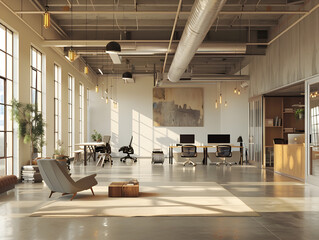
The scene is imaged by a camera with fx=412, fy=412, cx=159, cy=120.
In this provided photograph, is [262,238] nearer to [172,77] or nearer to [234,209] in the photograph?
[234,209]

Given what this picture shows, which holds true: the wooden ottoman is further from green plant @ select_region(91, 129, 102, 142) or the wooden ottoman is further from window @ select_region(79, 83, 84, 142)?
green plant @ select_region(91, 129, 102, 142)

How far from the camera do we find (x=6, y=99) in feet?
34.0

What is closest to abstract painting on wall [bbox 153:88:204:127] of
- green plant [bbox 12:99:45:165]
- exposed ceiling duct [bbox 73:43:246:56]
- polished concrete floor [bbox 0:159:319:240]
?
exposed ceiling duct [bbox 73:43:246:56]

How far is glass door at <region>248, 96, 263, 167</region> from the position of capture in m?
15.8

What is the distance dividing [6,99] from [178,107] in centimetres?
1436

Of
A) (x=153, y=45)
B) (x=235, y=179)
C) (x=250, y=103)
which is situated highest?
(x=153, y=45)

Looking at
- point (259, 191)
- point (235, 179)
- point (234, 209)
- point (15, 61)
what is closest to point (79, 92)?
point (15, 61)

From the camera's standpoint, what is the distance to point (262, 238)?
16.3ft

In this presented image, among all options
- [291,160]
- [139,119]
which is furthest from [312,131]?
[139,119]

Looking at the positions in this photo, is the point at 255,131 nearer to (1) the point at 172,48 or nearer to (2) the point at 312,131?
(1) the point at 172,48

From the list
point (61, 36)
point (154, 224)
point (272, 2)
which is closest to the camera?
point (154, 224)

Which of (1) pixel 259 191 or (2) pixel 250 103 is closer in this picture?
(1) pixel 259 191

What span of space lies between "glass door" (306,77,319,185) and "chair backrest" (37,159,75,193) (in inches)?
235

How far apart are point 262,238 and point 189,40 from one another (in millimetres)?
5675
